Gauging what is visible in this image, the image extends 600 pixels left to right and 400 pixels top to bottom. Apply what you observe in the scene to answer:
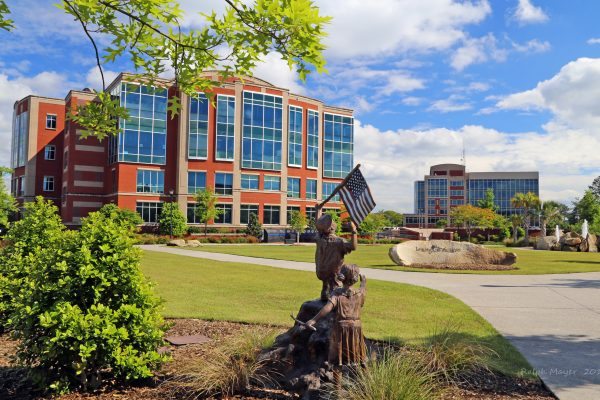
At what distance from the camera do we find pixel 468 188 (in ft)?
431

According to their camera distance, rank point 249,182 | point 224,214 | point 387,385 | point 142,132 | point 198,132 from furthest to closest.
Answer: point 249,182, point 224,214, point 198,132, point 142,132, point 387,385

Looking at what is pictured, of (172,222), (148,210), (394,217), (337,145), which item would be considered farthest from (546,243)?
(394,217)

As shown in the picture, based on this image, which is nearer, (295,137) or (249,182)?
(249,182)

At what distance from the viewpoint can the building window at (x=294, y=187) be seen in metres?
59.3

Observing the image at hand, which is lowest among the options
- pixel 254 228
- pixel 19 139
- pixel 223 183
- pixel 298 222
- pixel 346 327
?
pixel 346 327

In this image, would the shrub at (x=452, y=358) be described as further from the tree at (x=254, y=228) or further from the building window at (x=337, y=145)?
the building window at (x=337, y=145)

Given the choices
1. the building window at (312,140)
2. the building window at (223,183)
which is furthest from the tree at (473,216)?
the building window at (223,183)

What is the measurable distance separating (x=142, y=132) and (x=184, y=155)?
16.7ft

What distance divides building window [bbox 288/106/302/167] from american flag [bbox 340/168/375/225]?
5075cm

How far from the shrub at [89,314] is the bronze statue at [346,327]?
1.93m

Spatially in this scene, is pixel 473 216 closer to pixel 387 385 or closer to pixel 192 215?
pixel 192 215

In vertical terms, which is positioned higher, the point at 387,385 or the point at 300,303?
the point at 387,385

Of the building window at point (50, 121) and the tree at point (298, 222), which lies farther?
the building window at point (50, 121)

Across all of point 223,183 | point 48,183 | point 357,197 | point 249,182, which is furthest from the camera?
point 48,183
